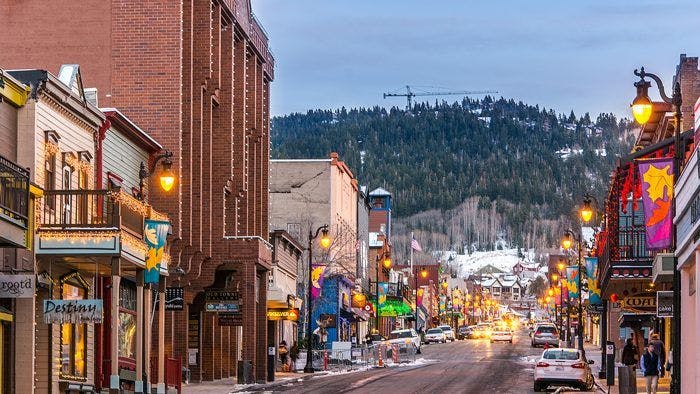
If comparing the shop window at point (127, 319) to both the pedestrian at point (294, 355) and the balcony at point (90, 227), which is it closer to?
the balcony at point (90, 227)

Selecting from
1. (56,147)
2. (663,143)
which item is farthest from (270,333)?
(56,147)

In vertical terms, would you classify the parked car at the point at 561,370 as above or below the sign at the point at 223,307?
below

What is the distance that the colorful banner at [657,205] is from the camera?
32.3 meters

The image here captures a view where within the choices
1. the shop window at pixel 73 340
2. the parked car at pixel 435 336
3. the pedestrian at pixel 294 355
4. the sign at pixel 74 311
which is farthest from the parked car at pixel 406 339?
the sign at pixel 74 311

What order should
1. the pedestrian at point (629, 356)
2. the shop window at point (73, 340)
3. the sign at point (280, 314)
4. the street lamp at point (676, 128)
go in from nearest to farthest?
→ the street lamp at point (676, 128) → the shop window at point (73, 340) → the pedestrian at point (629, 356) → the sign at point (280, 314)

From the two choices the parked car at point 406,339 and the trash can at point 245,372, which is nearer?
the trash can at point 245,372

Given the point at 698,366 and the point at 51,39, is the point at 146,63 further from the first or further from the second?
the point at 698,366

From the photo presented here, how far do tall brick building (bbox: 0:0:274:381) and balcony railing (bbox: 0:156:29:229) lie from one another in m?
20.3

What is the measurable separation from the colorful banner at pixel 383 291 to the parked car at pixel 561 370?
6530cm

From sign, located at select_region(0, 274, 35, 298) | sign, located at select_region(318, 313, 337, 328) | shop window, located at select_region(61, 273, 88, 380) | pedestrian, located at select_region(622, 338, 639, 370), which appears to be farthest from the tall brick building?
sign, located at select_region(318, 313, 337, 328)

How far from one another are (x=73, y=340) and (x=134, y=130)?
27.8 feet

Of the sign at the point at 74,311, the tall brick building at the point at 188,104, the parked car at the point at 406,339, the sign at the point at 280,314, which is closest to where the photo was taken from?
the sign at the point at 74,311

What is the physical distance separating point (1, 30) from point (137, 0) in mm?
4972

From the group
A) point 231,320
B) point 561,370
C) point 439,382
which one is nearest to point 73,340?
point 231,320
